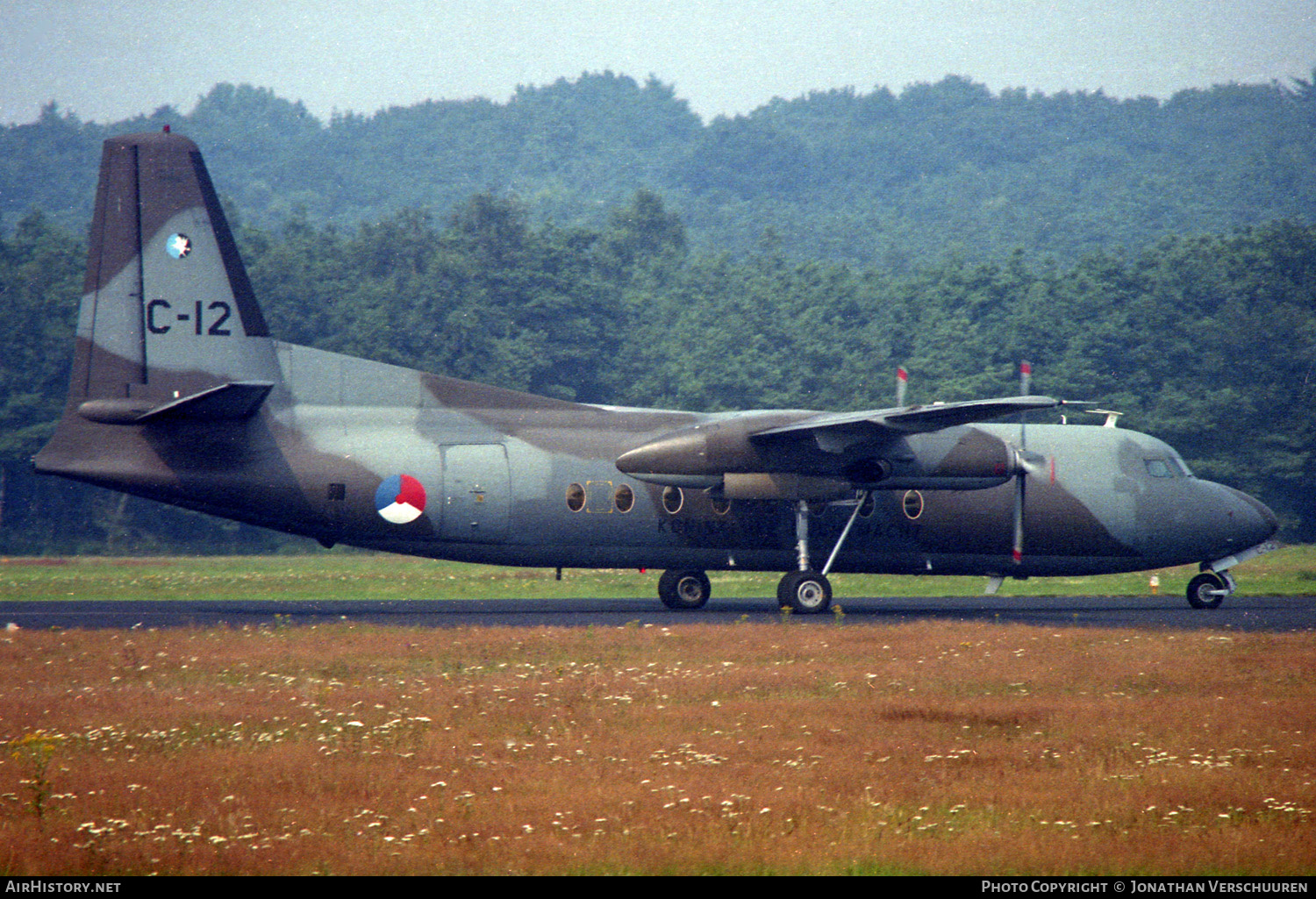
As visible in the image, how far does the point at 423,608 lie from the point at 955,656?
12031 millimetres

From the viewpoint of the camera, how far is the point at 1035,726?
14258 mm

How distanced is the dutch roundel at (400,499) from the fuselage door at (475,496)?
1.64 ft

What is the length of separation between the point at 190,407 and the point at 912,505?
44.5 ft

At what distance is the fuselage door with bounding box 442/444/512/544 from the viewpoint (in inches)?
931

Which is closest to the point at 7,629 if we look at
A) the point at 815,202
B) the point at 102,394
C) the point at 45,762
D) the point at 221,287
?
the point at 102,394

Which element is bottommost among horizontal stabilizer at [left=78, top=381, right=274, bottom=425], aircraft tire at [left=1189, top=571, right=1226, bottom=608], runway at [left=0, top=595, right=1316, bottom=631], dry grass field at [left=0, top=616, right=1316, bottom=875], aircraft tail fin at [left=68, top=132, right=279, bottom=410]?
runway at [left=0, top=595, right=1316, bottom=631]

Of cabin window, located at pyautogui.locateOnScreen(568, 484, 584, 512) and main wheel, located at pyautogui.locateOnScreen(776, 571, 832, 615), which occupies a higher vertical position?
cabin window, located at pyautogui.locateOnScreen(568, 484, 584, 512)

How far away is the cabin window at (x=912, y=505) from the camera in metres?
25.7

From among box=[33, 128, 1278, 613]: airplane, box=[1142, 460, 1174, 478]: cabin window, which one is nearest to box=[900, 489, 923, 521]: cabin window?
box=[33, 128, 1278, 613]: airplane

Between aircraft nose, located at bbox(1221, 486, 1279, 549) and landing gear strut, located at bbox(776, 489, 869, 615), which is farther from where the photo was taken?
aircraft nose, located at bbox(1221, 486, 1279, 549)

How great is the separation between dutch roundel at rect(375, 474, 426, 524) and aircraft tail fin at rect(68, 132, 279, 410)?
2694 mm

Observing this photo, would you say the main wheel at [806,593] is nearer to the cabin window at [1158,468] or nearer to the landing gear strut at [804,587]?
the landing gear strut at [804,587]

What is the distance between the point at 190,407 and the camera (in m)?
22.1

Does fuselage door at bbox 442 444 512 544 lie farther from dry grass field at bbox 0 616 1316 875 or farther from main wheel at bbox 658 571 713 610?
main wheel at bbox 658 571 713 610
